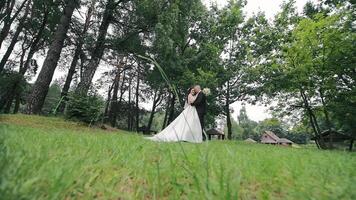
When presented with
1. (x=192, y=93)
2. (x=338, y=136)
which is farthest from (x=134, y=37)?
(x=338, y=136)

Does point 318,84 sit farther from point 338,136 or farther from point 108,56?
point 338,136

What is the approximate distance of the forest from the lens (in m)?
15.9

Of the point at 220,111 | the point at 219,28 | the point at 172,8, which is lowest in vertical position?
the point at 220,111

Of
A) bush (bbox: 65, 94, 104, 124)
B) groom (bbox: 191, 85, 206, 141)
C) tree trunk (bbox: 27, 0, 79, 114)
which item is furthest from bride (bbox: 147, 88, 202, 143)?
tree trunk (bbox: 27, 0, 79, 114)

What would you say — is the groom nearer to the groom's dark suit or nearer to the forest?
the groom's dark suit

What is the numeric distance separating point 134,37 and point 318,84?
1306 centimetres

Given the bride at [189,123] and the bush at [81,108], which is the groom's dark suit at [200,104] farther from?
the bush at [81,108]

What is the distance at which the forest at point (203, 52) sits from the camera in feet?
52.1

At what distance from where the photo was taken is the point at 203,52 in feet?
79.4

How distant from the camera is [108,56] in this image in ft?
87.2

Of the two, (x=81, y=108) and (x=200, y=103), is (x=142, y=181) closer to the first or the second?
(x=200, y=103)

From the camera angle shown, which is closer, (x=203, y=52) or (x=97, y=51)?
(x=97, y=51)

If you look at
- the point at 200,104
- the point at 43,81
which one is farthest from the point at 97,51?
the point at 200,104

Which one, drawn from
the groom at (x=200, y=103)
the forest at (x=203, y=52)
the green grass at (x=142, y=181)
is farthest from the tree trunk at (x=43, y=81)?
the green grass at (x=142, y=181)
